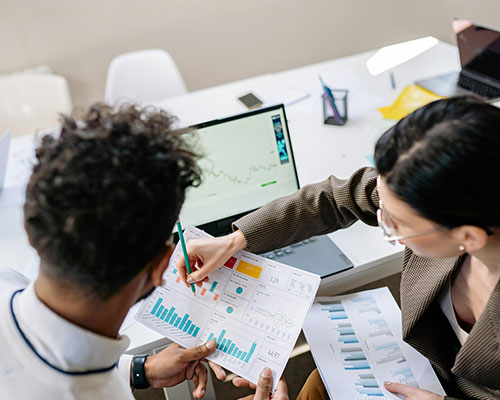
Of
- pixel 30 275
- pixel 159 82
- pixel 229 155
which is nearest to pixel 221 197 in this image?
pixel 229 155

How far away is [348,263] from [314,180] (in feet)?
1.34

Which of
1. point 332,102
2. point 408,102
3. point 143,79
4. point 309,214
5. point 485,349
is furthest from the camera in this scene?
point 143,79

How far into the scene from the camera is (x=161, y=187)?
66cm

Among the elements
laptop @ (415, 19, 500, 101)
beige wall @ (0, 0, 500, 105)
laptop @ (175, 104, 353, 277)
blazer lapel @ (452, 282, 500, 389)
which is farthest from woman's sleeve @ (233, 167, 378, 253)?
beige wall @ (0, 0, 500, 105)

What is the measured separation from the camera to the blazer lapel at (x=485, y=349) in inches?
35.5

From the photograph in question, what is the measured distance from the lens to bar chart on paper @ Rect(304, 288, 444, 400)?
1044 millimetres

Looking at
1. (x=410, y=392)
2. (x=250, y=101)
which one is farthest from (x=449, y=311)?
(x=250, y=101)

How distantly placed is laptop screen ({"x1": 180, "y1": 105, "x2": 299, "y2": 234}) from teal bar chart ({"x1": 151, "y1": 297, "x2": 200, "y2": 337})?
27cm

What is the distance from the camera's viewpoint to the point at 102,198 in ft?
2.00

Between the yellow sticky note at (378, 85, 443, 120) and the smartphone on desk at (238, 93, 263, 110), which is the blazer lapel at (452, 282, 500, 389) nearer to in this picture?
the yellow sticky note at (378, 85, 443, 120)

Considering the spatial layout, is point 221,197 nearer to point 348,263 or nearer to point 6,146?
point 348,263

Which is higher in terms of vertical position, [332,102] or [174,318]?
[332,102]

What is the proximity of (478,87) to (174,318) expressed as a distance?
1.63 metres

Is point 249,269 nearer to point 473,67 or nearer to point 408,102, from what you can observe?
point 408,102
